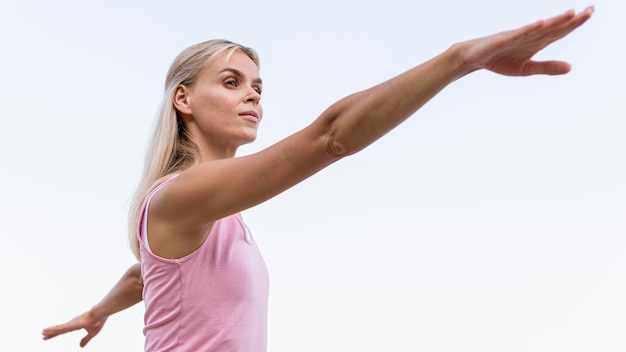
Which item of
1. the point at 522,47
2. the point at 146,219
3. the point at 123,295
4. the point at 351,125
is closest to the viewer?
the point at 522,47

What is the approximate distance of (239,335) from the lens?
7.31ft

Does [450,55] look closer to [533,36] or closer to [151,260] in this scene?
[533,36]

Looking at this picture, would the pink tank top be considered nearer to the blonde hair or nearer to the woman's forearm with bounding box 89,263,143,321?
the blonde hair

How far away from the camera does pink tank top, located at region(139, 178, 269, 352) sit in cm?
219

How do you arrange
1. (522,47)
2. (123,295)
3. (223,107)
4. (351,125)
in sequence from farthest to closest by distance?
(123,295) < (223,107) < (351,125) < (522,47)

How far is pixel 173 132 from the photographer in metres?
2.53

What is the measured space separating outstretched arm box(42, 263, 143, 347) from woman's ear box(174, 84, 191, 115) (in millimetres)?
738

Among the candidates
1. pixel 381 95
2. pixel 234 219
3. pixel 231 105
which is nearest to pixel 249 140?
pixel 231 105

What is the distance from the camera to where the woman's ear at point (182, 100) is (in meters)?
2.57

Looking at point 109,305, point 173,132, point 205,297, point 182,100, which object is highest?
point 182,100

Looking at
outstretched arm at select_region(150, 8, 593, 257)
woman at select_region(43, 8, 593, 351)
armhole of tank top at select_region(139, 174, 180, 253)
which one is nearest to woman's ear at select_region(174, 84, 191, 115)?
woman at select_region(43, 8, 593, 351)

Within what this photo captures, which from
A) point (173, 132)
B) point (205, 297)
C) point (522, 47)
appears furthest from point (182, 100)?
point (522, 47)

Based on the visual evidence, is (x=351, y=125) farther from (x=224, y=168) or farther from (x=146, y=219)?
(x=146, y=219)

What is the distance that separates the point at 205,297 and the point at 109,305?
43.2 inches
